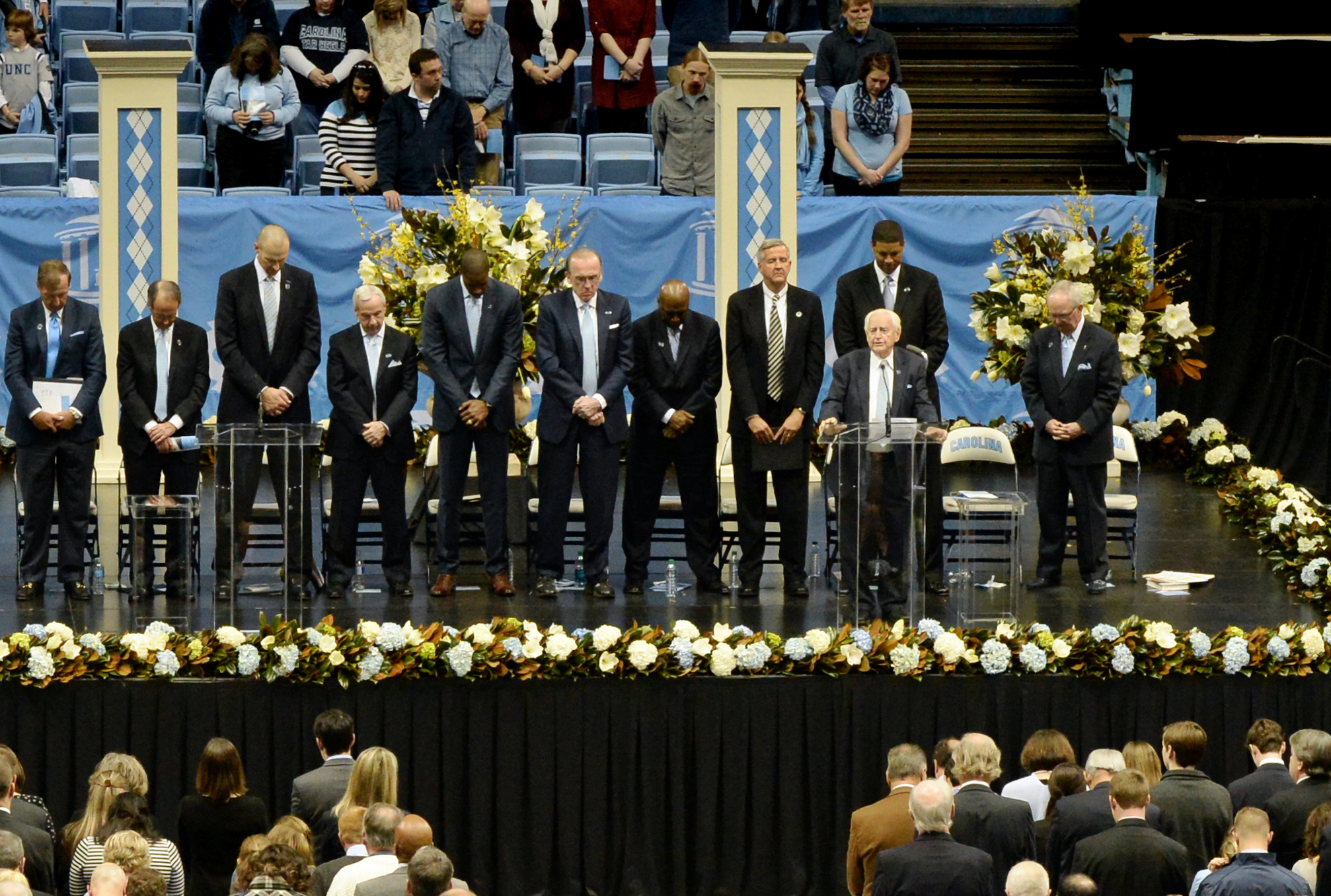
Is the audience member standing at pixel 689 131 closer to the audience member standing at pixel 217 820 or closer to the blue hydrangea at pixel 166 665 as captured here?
the blue hydrangea at pixel 166 665

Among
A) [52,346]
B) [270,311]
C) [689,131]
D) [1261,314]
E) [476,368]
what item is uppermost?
[689,131]

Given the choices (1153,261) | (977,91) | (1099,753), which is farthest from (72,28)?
(1099,753)

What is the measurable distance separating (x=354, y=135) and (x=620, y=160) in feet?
6.08

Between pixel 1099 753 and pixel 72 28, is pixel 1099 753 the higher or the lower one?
the lower one

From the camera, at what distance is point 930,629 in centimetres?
905

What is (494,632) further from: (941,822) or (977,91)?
(977,91)

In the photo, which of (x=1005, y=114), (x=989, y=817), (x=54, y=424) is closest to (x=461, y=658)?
(x=54, y=424)

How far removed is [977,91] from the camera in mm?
16672

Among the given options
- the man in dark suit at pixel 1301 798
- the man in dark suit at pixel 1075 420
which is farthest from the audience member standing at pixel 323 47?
the man in dark suit at pixel 1301 798

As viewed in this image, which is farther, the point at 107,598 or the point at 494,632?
the point at 107,598

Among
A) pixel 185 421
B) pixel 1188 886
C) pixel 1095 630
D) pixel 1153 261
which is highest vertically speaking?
pixel 1153 261

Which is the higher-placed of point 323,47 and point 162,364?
point 323,47

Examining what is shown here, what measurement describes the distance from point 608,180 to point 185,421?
201 inches

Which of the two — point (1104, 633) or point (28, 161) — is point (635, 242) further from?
point (1104, 633)
